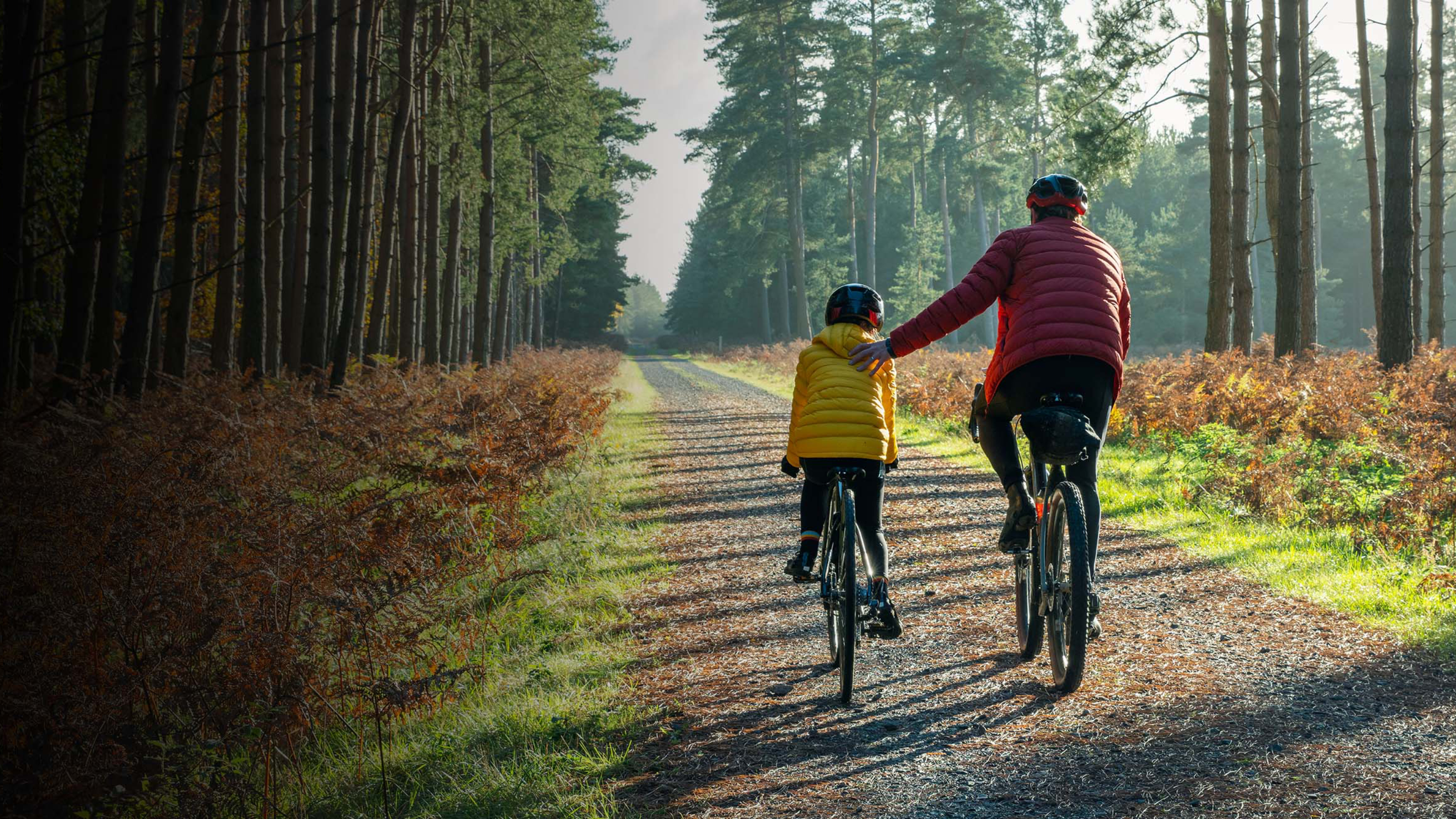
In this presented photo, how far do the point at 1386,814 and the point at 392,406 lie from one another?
9.14m

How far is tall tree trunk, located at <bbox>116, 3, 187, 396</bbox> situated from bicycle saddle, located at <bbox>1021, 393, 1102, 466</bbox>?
981 cm

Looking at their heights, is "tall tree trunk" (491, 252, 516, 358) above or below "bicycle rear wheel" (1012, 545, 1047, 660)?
above

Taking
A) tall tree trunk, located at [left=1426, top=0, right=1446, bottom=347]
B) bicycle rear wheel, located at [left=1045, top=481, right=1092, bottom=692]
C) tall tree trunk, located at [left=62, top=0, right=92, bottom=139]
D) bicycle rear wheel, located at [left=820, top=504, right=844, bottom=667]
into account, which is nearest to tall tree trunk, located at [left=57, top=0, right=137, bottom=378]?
tall tree trunk, located at [left=62, top=0, right=92, bottom=139]

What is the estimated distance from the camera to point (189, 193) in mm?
11406

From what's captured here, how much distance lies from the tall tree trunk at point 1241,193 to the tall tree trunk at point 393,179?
47.5 feet

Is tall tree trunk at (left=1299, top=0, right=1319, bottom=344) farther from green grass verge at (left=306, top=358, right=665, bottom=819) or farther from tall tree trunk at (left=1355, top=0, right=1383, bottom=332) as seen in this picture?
green grass verge at (left=306, top=358, right=665, bottom=819)

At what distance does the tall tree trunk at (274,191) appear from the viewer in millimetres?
14125

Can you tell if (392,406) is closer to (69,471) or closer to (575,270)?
(69,471)

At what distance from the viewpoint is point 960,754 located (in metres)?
3.87

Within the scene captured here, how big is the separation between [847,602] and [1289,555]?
423 centimetres

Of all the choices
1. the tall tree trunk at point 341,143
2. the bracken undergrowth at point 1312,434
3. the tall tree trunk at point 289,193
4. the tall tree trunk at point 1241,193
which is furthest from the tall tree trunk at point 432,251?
the tall tree trunk at point 1241,193

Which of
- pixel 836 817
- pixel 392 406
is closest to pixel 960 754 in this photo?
pixel 836 817

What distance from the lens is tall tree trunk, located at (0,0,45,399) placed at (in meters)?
8.81

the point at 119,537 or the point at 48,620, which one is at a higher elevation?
the point at 119,537
